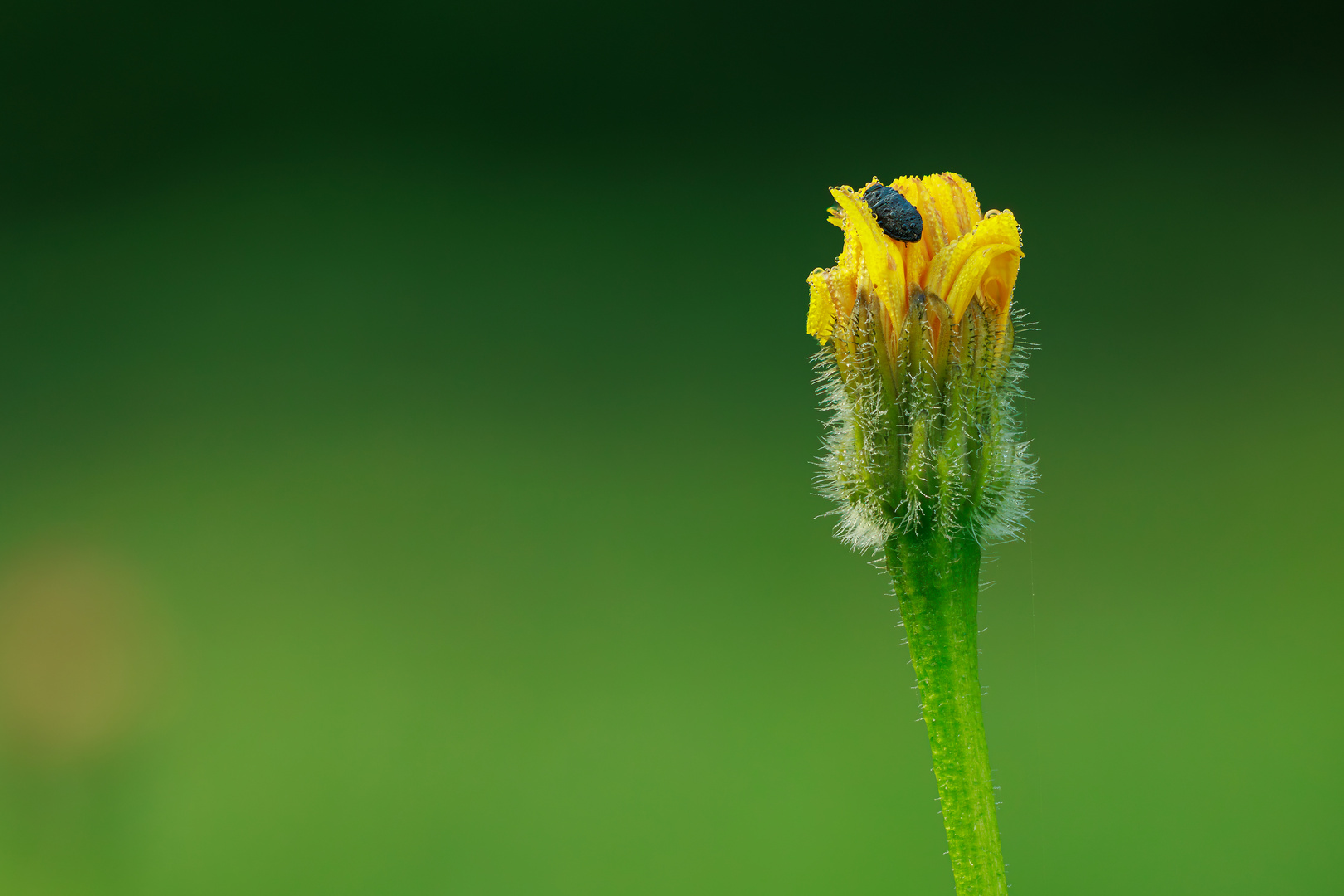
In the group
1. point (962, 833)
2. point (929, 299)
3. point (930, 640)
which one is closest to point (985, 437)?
point (929, 299)

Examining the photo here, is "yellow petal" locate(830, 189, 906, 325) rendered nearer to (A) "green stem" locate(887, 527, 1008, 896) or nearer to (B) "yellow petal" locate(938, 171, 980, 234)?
(B) "yellow petal" locate(938, 171, 980, 234)

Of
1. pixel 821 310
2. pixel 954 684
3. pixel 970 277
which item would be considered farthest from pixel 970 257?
pixel 954 684

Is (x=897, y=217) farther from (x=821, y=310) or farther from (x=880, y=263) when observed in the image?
(x=821, y=310)

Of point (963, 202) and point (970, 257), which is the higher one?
point (963, 202)

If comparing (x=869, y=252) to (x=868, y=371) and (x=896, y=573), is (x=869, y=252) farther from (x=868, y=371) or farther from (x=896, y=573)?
(x=896, y=573)

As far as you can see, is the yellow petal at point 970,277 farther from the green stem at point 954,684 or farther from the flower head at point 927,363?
the green stem at point 954,684

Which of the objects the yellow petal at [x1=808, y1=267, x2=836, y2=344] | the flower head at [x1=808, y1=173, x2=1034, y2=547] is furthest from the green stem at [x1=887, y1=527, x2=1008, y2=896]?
the yellow petal at [x1=808, y1=267, x2=836, y2=344]
